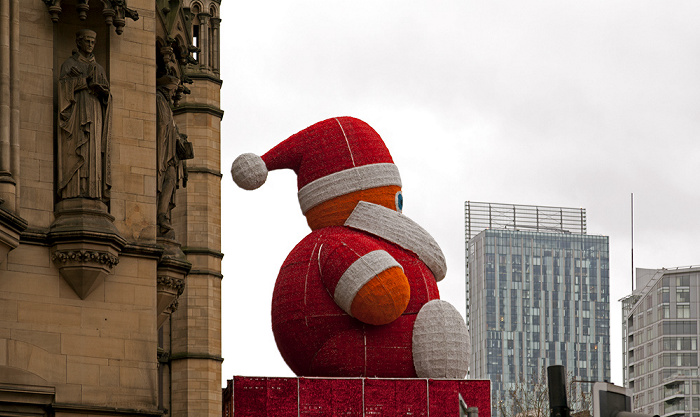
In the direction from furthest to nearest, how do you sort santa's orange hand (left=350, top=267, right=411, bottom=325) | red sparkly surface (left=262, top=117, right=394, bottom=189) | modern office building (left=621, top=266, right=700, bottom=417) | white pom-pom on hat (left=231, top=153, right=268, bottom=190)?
modern office building (left=621, top=266, right=700, bottom=417)
white pom-pom on hat (left=231, top=153, right=268, bottom=190)
red sparkly surface (left=262, top=117, right=394, bottom=189)
santa's orange hand (left=350, top=267, right=411, bottom=325)

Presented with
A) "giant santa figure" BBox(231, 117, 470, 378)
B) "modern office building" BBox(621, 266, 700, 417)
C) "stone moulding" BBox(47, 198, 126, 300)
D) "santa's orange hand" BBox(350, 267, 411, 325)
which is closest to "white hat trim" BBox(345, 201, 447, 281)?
"giant santa figure" BBox(231, 117, 470, 378)

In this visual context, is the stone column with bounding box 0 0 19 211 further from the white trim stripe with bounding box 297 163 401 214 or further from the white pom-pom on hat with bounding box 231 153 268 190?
the white pom-pom on hat with bounding box 231 153 268 190

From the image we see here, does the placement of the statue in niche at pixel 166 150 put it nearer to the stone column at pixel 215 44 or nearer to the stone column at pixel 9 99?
the stone column at pixel 9 99

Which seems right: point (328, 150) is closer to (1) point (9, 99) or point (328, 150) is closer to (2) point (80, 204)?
(2) point (80, 204)

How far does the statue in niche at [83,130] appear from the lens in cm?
1653

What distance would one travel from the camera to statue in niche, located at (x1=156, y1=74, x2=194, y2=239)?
18391 millimetres

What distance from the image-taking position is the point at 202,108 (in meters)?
34.6

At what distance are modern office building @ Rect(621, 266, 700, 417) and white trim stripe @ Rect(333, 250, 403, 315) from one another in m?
95.0

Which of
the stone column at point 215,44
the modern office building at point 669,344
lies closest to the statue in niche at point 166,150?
the stone column at point 215,44

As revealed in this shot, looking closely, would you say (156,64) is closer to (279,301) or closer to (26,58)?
(26,58)

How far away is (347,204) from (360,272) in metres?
2.44

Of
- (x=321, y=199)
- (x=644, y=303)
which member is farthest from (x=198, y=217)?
(x=644, y=303)

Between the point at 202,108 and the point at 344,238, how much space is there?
24.4 feet

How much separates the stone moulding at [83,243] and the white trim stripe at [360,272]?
38.3ft
